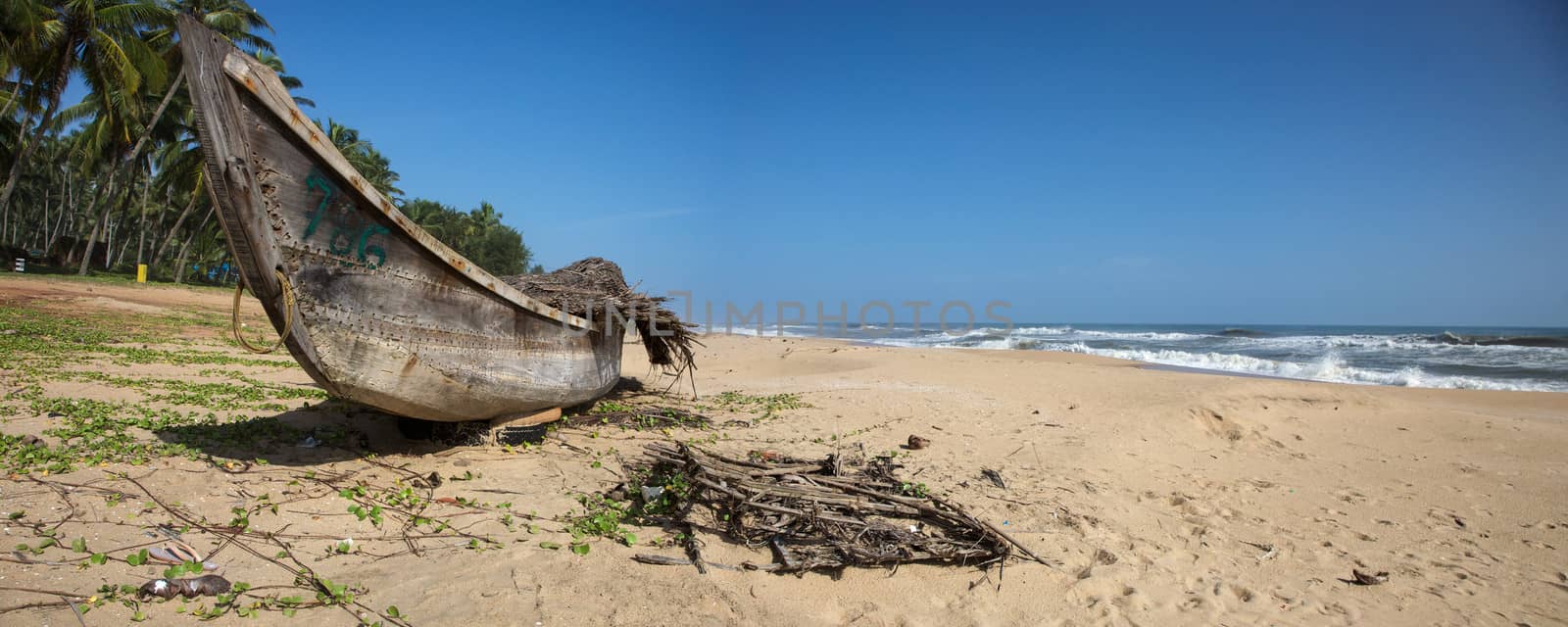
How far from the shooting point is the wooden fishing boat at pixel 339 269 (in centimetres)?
352

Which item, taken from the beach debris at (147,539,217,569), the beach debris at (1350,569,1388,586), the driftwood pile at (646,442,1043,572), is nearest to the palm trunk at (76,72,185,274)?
the beach debris at (147,539,217,569)

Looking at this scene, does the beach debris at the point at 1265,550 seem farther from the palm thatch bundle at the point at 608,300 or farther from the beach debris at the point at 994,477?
the palm thatch bundle at the point at 608,300

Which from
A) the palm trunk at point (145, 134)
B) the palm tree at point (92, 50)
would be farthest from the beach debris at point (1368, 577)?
the palm trunk at point (145, 134)

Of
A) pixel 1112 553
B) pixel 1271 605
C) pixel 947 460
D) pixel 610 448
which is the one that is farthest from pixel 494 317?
pixel 1271 605

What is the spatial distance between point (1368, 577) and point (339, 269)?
6.30 metres

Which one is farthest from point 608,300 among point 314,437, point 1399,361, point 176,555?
point 1399,361

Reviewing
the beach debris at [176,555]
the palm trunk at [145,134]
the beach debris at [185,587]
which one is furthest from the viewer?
the palm trunk at [145,134]

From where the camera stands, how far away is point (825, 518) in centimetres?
370

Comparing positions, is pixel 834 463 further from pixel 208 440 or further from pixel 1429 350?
pixel 1429 350

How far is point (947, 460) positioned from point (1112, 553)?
1.97 m

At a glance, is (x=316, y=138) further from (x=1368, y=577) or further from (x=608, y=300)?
(x=1368, y=577)

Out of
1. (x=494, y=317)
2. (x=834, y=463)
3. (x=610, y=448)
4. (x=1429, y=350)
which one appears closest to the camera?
(x=834, y=463)

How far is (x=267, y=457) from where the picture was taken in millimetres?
4559

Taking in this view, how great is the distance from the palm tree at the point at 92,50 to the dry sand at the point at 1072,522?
53.8ft
